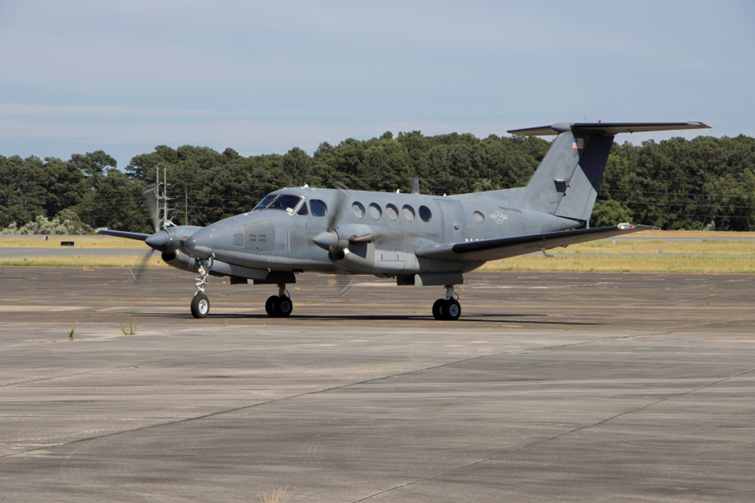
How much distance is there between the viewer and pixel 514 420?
30.6 feet

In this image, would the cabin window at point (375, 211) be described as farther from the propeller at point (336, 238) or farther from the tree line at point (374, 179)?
the tree line at point (374, 179)

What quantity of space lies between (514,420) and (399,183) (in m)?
137

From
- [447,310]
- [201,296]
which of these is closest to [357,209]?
[447,310]

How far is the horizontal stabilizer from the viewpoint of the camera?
25031mm

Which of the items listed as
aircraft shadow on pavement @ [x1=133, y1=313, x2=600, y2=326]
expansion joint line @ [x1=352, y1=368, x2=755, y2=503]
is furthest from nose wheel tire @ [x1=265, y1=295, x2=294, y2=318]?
expansion joint line @ [x1=352, y1=368, x2=755, y2=503]

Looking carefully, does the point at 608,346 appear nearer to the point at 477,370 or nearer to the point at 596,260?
the point at 477,370

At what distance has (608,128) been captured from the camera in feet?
90.7

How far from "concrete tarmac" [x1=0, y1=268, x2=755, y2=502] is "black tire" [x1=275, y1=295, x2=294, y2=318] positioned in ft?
6.42

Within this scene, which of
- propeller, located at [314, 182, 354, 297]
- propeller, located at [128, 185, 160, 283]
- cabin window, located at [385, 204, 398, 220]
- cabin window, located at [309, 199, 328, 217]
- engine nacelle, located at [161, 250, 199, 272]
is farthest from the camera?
propeller, located at [128, 185, 160, 283]

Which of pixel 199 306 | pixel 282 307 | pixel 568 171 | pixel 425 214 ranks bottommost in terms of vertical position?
pixel 282 307

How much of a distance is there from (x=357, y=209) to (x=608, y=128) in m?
9.10

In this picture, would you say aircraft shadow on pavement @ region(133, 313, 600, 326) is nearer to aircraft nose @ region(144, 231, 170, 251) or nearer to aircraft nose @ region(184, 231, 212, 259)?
aircraft nose @ region(184, 231, 212, 259)

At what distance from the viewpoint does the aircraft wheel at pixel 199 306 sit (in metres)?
23.6

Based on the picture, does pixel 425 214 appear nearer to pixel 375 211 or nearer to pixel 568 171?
pixel 375 211
